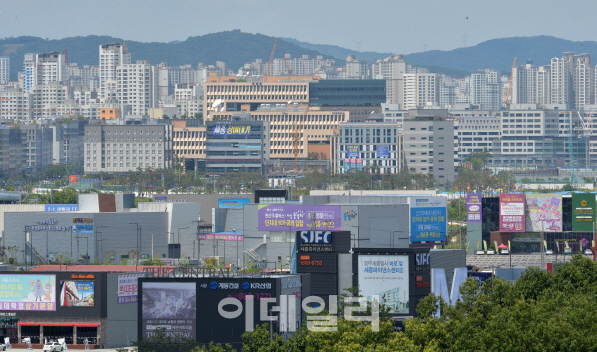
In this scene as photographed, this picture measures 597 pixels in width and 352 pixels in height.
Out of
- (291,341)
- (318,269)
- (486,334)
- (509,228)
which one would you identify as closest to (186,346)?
(318,269)

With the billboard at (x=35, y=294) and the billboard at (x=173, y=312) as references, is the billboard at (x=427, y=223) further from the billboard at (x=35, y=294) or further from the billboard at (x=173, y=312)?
the billboard at (x=173, y=312)

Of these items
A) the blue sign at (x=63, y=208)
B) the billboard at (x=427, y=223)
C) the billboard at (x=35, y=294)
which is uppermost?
the blue sign at (x=63, y=208)

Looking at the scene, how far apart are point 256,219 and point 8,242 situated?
3293 centimetres

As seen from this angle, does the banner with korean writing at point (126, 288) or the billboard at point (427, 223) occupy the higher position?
the billboard at point (427, 223)

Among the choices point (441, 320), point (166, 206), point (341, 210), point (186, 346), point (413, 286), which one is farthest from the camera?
point (166, 206)

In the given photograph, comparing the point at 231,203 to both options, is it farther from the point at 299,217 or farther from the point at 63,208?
the point at 299,217

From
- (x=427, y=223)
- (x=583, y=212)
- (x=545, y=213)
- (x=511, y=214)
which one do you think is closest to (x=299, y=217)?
(x=427, y=223)

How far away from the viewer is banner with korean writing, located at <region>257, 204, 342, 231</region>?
130 m

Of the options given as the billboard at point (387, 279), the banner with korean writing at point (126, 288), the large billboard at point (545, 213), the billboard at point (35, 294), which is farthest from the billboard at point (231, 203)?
the billboard at point (387, 279)

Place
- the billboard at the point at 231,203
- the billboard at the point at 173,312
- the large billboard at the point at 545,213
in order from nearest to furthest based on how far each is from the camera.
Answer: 1. the billboard at the point at 173,312
2. the large billboard at the point at 545,213
3. the billboard at the point at 231,203

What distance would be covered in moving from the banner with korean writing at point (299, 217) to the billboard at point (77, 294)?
48110mm

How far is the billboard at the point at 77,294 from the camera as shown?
8506 cm

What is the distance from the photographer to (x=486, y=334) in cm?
5222

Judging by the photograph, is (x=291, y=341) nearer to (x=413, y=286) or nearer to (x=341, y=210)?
(x=413, y=286)
